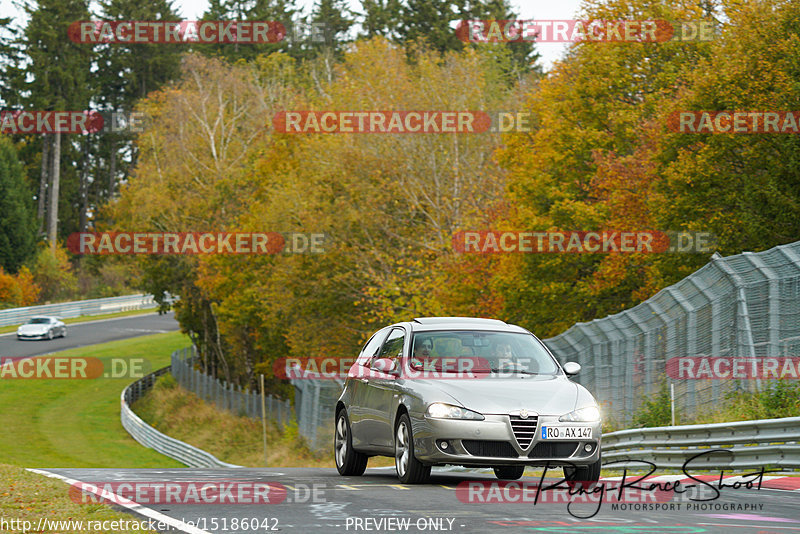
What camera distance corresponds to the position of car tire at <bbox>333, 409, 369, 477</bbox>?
1440 cm

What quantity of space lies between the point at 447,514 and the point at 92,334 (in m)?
76.2

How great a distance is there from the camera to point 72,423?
55875 millimetres

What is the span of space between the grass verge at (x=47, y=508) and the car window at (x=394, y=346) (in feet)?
12.5

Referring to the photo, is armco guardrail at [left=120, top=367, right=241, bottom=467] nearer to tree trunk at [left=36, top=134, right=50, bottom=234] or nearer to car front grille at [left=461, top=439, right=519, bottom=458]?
car front grille at [left=461, top=439, right=519, bottom=458]

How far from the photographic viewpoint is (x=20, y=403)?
196ft

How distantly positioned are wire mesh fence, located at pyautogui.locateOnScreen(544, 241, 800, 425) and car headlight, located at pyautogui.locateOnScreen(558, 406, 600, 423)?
19.7ft

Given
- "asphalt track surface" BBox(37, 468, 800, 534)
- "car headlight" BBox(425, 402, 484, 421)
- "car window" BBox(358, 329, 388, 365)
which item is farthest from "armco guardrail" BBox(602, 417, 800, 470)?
"car window" BBox(358, 329, 388, 365)

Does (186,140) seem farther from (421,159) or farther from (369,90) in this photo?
(421,159)

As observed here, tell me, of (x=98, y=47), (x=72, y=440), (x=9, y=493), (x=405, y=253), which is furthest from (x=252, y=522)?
(x=98, y=47)

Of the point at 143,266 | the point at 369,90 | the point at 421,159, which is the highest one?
the point at 369,90

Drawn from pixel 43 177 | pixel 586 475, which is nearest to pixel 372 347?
pixel 586 475

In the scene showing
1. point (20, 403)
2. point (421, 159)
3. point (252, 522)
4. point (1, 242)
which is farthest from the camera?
point (1, 242)

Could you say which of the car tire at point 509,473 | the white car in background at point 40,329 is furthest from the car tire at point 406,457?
the white car in background at point 40,329

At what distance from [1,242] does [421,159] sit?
5384 cm
